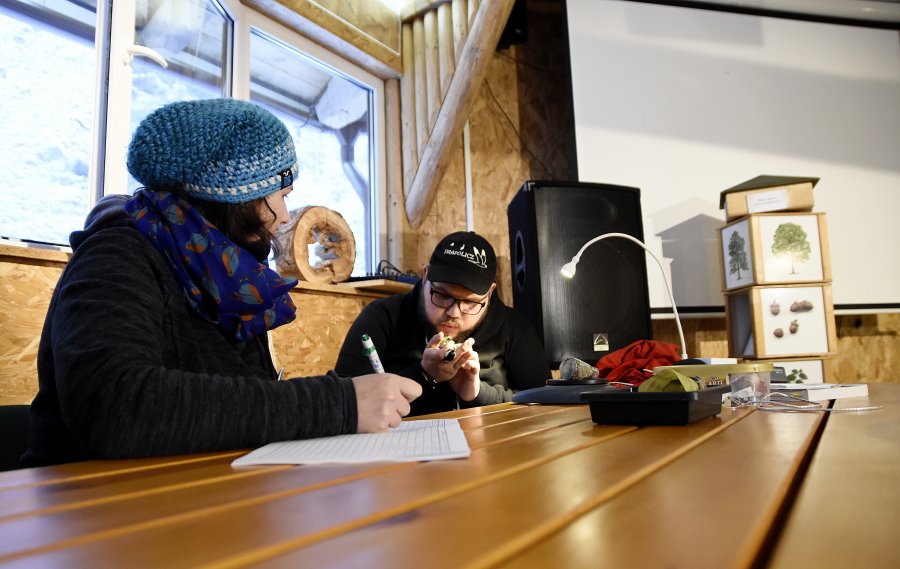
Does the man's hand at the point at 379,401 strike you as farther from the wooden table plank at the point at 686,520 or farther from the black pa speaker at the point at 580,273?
the black pa speaker at the point at 580,273

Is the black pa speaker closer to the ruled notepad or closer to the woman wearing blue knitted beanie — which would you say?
the woman wearing blue knitted beanie

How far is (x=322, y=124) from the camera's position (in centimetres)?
359

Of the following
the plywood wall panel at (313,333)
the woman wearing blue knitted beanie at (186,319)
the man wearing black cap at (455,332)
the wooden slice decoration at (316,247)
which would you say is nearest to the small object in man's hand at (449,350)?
the man wearing black cap at (455,332)

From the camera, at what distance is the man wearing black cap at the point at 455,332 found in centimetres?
177

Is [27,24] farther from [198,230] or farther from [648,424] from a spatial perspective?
[648,424]

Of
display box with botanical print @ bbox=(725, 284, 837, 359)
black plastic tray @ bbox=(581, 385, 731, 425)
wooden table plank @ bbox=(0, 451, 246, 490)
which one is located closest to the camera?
wooden table plank @ bbox=(0, 451, 246, 490)

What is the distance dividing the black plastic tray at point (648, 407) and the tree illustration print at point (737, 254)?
250cm

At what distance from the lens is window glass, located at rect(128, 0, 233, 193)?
2.51 m

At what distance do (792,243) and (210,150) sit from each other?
287 centimetres

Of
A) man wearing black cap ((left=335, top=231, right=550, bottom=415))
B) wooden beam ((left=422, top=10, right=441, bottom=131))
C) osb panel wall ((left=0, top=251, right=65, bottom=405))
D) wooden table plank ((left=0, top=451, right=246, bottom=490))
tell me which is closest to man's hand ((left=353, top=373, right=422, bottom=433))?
wooden table plank ((left=0, top=451, right=246, bottom=490))

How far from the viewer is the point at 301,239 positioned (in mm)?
2803

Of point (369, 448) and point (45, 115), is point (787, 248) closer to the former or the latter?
point (369, 448)

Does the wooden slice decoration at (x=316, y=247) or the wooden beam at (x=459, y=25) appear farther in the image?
the wooden beam at (x=459, y=25)

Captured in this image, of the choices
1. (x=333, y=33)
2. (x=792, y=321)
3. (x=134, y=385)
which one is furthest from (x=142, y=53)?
(x=792, y=321)
